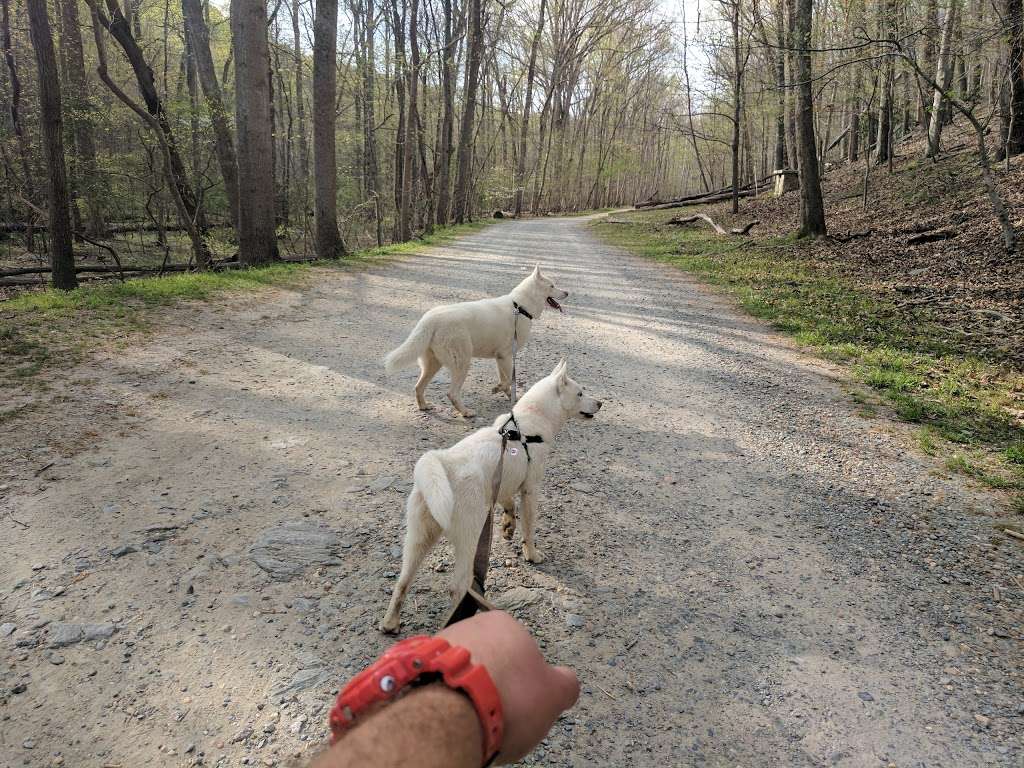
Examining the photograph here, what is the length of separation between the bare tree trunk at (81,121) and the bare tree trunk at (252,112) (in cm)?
503

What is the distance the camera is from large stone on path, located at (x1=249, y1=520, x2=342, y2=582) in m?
3.46

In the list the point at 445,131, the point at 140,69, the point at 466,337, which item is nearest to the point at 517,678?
the point at 466,337

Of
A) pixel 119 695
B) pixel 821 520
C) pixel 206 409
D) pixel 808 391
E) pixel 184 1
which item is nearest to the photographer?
pixel 119 695

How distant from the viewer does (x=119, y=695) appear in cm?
254

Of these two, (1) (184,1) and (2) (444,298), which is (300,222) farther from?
(2) (444,298)

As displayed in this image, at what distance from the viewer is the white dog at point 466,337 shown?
17.9 ft

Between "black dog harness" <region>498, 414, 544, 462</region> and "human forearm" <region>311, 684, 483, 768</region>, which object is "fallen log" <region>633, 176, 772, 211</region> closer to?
"black dog harness" <region>498, 414, 544, 462</region>

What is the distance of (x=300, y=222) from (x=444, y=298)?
1872 cm

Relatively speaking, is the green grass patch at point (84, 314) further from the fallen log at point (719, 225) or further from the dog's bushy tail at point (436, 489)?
the fallen log at point (719, 225)

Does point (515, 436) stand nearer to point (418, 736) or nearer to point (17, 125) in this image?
point (418, 736)

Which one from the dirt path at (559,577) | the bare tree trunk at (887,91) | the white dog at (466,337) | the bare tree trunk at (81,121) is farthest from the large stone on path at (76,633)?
the bare tree trunk at (81,121)

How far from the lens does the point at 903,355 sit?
299 inches

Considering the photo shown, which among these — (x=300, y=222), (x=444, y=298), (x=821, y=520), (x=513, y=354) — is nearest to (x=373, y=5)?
(x=300, y=222)

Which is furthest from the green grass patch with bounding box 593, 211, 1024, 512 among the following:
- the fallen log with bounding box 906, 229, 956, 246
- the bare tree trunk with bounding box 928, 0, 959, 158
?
the bare tree trunk with bounding box 928, 0, 959, 158
